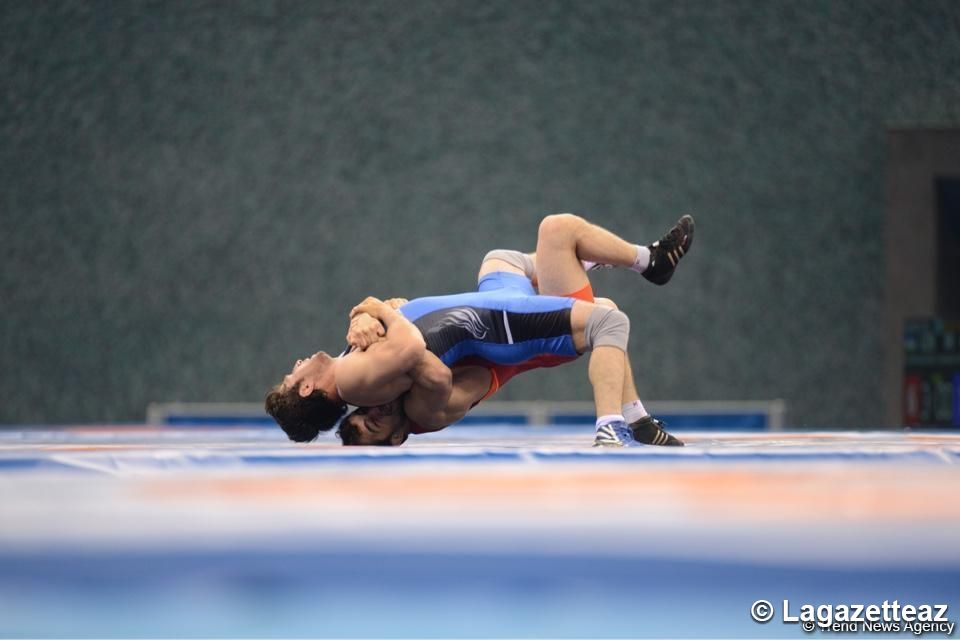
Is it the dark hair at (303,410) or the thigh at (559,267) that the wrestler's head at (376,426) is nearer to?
the dark hair at (303,410)

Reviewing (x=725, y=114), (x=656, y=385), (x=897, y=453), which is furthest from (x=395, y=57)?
(x=897, y=453)

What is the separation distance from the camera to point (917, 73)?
6.61m

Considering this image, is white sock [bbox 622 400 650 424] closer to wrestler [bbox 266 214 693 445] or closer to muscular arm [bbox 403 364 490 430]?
wrestler [bbox 266 214 693 445]

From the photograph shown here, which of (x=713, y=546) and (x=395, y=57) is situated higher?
(x=395, y=57)

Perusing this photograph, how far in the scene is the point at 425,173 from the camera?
6824mm

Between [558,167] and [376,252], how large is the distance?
4.23ft

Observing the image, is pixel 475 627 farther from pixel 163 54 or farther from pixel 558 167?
pixel 163 54

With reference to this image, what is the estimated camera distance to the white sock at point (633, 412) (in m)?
2.62

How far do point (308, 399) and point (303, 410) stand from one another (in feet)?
0.14

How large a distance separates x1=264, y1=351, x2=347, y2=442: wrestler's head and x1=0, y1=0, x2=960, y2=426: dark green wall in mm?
4042
